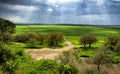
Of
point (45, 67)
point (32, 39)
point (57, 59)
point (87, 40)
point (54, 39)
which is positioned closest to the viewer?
point (45, 67)

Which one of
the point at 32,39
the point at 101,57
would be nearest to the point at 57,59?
the point at 101,57

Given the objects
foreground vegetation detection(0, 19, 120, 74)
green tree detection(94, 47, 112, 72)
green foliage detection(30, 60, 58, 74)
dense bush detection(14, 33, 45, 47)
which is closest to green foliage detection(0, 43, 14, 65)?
foreground vegetation detection(0, 19, 120, 74)

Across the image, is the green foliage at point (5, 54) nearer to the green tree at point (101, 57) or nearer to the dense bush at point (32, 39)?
the green tree at point (101, 57)

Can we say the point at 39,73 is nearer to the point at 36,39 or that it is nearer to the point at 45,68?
the point at 45,68

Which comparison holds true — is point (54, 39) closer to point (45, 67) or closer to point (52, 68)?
point (52, 68)

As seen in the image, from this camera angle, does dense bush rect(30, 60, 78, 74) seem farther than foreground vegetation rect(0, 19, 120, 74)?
No

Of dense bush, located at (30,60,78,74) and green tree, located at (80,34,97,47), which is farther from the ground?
dense bush, located at (30,60,78,74)

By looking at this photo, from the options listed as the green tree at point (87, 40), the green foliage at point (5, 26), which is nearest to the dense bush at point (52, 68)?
the green tree at point (87, 40)

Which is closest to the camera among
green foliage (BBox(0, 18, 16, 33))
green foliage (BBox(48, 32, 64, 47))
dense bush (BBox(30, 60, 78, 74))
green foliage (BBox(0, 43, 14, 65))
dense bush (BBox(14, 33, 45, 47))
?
dense bush (BBox(30, 60, 78, 74))

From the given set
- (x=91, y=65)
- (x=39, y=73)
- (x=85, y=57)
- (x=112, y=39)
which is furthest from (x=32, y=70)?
(x=112, y=39)

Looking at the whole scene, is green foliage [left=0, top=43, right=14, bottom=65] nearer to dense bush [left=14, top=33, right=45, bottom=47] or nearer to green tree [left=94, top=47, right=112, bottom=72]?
green tree [left=94, top=47, right=112, bottom=72]

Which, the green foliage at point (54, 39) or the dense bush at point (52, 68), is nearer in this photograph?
the dense bush at point (52, 68)
